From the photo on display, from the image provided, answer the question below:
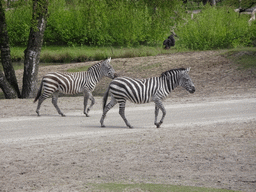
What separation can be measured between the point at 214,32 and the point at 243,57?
507 cm

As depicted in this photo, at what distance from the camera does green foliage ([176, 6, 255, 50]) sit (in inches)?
Answer: 1045

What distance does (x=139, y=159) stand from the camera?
7371 millimetres

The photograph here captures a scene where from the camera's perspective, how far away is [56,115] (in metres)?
13.0

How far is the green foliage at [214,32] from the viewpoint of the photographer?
87.0 ft

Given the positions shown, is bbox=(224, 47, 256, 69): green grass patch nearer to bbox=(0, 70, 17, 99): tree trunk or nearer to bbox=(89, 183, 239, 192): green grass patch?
bbox=(0, 70, 17, 99): tree trunk

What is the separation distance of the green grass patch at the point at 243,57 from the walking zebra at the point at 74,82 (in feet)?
34.2

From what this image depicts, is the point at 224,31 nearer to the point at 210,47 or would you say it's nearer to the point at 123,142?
the point at 210,47

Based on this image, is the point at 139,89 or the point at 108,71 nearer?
the point at 139,89

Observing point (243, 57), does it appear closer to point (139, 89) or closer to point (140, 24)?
Result: point (139, 89)

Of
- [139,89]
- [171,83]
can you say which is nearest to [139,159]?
[139,89]

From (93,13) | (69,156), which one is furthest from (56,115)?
(93,13)

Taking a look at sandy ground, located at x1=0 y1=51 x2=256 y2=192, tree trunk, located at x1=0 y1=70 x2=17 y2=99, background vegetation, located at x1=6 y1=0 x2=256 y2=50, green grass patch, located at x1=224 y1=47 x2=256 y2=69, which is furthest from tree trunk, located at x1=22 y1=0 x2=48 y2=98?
green grass patch, located at x1=224 y1=47 x2=256 y2=69

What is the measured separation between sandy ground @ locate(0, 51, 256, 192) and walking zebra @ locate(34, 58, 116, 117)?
3.03 metres

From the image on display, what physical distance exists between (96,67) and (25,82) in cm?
672
